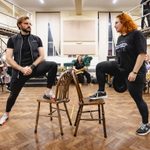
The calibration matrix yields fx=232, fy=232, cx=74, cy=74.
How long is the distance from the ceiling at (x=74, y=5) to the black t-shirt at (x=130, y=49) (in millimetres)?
7801

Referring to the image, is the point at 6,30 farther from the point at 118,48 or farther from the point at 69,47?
the point at 118,48

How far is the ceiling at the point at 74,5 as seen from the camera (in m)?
10.7

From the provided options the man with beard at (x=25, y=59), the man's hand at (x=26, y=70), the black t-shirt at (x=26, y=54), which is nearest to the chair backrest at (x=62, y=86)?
the man with beard at (x=25, y=59)

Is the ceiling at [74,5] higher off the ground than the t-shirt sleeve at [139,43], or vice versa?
the ceiling at [74,5]

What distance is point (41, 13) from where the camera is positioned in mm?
11812

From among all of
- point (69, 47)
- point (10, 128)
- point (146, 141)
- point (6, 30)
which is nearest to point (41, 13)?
point (69, 47)

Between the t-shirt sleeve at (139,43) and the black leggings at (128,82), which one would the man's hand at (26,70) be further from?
the t-shirt sleeve at (139,43)

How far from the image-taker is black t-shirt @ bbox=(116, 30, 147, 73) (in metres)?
2.63

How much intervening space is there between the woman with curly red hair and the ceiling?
773 centimetres

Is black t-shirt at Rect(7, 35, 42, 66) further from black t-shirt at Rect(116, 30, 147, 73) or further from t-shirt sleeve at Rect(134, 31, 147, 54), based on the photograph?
t-shirt sleeve at Rect(134, 31, 147, 54)

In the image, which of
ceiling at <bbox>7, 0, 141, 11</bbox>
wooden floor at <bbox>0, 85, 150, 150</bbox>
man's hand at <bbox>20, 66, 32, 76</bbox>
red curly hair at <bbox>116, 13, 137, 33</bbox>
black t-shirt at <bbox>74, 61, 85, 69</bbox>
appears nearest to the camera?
wooden floor at <bbox>0, 85, 150, 150</bbox>

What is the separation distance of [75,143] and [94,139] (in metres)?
0.25

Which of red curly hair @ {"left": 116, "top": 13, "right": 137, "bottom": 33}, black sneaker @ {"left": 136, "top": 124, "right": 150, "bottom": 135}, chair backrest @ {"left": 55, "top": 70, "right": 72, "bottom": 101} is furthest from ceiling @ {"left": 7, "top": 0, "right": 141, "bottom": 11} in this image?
black sneaker @ {"left": 136, "top": 124, "right": 150, "bottom": 135}

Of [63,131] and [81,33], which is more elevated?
[81,33]
